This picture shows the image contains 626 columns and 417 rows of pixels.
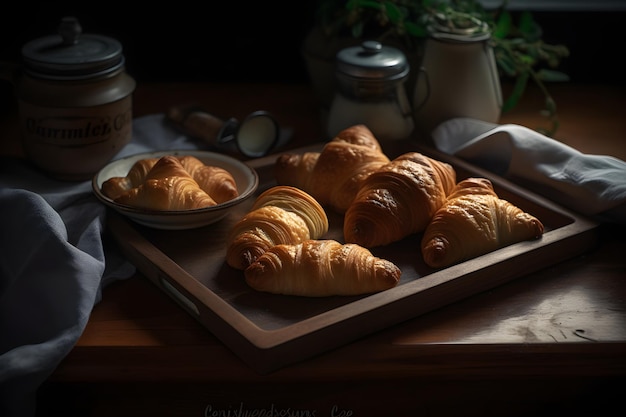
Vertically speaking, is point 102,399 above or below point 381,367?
below

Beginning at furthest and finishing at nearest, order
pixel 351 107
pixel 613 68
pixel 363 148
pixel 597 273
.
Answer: pixel 613 68, pixel 351 107, pixel 363 148, pixel 597 273

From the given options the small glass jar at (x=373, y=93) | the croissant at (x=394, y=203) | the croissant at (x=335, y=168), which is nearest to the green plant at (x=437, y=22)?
the small glass jar at (x=373, y=93)

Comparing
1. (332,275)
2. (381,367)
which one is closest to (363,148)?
(332,275)

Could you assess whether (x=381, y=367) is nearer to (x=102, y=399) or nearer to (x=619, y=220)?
(x=102, y=399)

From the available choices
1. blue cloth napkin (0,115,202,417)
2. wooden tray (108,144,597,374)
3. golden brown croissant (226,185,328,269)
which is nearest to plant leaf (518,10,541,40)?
wooden tray (108,144,597,374)

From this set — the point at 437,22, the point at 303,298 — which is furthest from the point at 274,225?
the point at 437,22

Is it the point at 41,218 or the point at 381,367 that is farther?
the point at 41,218
